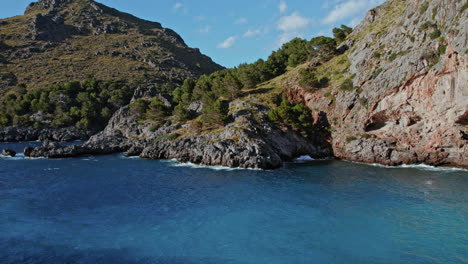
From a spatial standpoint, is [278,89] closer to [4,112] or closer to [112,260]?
A: [112,260]

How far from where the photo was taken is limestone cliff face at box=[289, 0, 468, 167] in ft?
178

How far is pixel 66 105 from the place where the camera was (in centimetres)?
13750

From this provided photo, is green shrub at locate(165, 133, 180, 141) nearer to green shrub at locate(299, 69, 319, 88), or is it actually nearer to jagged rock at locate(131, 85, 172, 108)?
jagged rock at locate(131, 85, 172, 108)

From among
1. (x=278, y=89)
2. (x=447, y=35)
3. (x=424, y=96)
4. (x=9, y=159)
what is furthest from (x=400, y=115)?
(x=9, y=159)

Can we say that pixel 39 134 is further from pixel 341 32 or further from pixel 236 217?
pixel 341 32

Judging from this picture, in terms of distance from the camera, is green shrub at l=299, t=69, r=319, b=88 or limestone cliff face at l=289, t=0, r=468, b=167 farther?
green shrub at l=299, t=69, r=319, b=88

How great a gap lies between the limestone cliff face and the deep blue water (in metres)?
7.43

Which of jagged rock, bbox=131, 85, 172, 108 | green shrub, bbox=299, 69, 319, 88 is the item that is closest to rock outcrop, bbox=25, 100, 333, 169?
green shrub, bbox=299, 69, 319, 88

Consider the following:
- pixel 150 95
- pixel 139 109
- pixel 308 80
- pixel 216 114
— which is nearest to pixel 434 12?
pixel 308 80

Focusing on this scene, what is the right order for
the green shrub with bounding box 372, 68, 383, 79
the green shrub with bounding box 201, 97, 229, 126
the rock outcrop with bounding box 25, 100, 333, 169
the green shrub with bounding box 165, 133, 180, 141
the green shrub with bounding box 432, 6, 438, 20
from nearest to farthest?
1. the rock outcrop with bounding box 25, 100, 333, 169
2. the green shrub with bounding box 432, 6, 438, 20
3. the green shrub with bounding box 372, 68, 383, 79
4. the green shrub with bounding box 201, 97, 229, 126
5. the green shrub with bounding box 165, 133, 180, 141

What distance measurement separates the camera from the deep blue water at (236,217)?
24.8 meters

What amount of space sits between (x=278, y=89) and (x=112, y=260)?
237 feet

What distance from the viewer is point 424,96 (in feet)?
191

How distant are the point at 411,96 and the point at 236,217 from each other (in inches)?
1943
